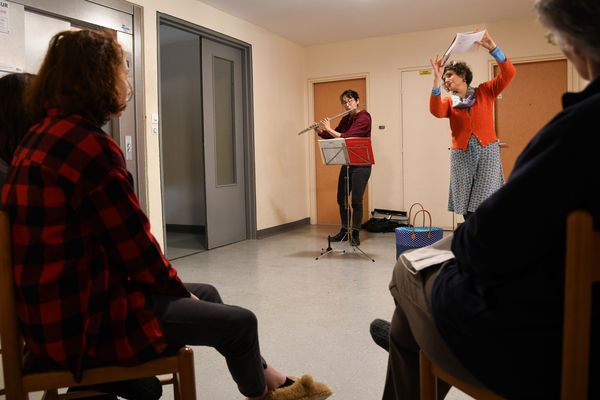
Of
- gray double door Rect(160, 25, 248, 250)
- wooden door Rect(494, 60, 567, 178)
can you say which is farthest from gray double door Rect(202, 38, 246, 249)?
wooden door Rect(494, 60, 567, 178)

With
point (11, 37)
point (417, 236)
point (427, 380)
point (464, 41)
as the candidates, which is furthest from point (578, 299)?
point (11, 37)

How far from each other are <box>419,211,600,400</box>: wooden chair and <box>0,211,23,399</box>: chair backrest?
996mm

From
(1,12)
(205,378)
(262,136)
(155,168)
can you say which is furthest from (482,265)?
(262,136)

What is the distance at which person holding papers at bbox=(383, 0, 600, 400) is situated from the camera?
28.9 inches

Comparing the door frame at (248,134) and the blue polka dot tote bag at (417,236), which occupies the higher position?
the door frame at (248,134)

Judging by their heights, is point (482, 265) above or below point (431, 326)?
above

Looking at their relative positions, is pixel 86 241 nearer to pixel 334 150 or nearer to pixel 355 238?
pixel 334 150

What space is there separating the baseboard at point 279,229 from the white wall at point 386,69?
939 millimetres

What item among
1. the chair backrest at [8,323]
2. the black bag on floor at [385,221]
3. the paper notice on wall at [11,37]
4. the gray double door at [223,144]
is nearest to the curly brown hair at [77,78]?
the chair backrest at [8,323]

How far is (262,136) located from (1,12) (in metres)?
2.97

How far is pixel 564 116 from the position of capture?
76 centimetres

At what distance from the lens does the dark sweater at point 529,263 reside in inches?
28.8

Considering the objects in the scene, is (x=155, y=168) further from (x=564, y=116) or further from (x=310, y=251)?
(x=564, y=116)

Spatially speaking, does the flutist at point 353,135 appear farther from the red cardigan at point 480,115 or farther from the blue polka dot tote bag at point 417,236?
the red cardigan at point 480,115
